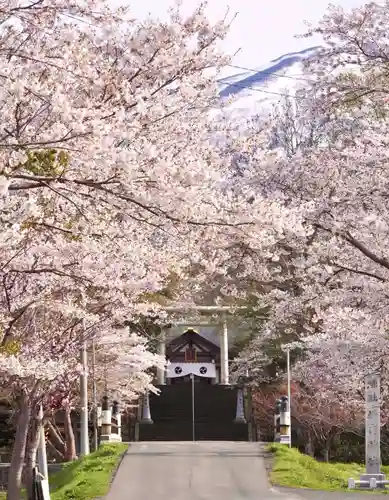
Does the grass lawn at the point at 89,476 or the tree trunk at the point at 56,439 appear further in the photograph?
the tree trunk at the point at 56,439

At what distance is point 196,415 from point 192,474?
22.0 meters

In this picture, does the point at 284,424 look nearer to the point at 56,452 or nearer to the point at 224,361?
the point at 56,452

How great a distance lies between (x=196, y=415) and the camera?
43.5 meters

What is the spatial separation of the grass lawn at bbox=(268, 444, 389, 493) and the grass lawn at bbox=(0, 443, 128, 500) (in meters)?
3.49

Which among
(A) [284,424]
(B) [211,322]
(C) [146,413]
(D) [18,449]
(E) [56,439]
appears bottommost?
(E) [56,439]

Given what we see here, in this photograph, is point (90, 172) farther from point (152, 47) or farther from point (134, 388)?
point (134, 388)

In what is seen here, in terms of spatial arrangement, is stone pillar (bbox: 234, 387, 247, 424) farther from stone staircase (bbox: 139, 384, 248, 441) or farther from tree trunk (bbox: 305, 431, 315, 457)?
tree trunk (bbox: 305, 431, 315, 457)

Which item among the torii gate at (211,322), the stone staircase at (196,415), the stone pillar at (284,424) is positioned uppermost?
the torii gate at (211,322)

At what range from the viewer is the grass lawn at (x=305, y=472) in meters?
19.8

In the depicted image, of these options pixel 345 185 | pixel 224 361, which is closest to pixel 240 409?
pixel 224 361

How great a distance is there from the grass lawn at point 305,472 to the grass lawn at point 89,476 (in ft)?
11.4

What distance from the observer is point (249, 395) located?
141 feet

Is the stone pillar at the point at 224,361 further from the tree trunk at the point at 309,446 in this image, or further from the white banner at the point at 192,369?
the tree trunk at the point at 309,446

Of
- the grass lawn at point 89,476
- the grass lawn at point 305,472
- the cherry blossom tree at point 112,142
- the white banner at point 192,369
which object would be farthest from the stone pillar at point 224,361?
the cherry blossom tree at point 112,142
